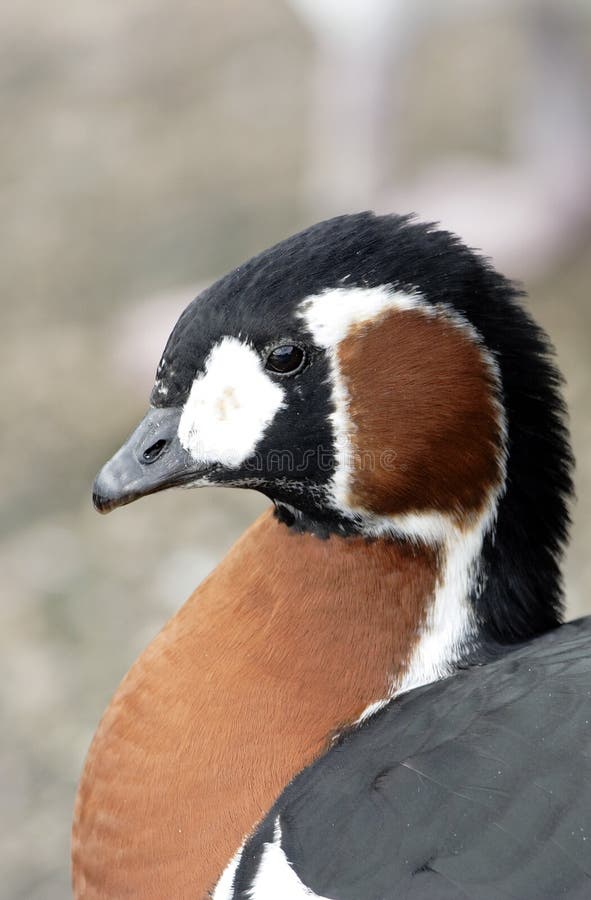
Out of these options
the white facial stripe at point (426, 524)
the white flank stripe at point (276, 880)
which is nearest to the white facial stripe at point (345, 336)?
the white facial stripe at point (426, 524)

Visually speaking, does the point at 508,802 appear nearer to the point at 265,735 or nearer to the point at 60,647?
the point at 265,735

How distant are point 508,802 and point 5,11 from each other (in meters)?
4.33

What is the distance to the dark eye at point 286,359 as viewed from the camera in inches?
52.3

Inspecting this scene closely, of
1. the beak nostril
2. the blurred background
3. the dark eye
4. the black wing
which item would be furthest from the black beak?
the blurred background

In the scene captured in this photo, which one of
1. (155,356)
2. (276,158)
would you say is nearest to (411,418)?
(155,356)

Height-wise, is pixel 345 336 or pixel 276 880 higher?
pixel 345 336

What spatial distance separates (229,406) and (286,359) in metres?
0.08

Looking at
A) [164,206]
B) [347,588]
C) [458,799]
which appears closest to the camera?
[458,799]

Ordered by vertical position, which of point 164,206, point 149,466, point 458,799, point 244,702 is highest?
point 164,206

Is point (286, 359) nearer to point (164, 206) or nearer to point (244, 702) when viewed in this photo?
point (244, 702)

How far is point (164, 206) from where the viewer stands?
12.7 ft

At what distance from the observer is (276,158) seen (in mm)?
4062

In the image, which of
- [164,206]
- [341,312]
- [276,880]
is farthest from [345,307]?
[164,206]

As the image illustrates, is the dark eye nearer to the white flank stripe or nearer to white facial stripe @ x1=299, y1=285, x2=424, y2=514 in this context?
white facial stripe @ x1=299, y1=285, x2=424, y2=514
